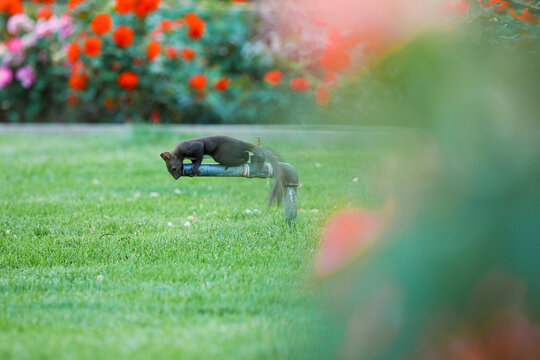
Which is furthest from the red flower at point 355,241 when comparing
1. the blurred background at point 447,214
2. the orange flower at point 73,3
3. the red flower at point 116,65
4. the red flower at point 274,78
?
the orange flower at point 73,3

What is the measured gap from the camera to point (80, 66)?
7.12 metres

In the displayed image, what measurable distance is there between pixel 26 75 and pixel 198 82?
2060 mm

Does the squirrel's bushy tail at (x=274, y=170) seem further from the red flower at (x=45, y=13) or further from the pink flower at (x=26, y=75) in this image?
the red flower at (x=45, y=13)

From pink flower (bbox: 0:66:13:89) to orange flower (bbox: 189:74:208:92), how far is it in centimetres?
218

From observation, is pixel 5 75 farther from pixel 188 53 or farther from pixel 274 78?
pixel 274 78

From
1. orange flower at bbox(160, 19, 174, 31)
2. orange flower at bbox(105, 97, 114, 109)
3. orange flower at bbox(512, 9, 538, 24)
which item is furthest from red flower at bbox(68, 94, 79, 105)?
orange flower at bbox(512, 9, 538, 24)

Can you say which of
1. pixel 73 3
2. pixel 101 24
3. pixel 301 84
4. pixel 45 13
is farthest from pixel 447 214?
pixel 45 13

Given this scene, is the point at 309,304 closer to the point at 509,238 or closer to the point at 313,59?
the point at 509,238

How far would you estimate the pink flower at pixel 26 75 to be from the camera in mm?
7609

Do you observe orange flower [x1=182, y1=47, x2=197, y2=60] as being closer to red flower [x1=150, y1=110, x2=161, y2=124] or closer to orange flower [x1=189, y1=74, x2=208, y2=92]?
orange flower [x1=189, y1=74, x2=208, y2=92]

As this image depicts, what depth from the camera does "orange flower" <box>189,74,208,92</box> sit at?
7.01 m

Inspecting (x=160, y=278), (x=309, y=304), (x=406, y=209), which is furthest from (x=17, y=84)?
(x=406, y=209)

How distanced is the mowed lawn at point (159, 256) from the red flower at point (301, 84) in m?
0.82

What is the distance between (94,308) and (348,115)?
363cm
